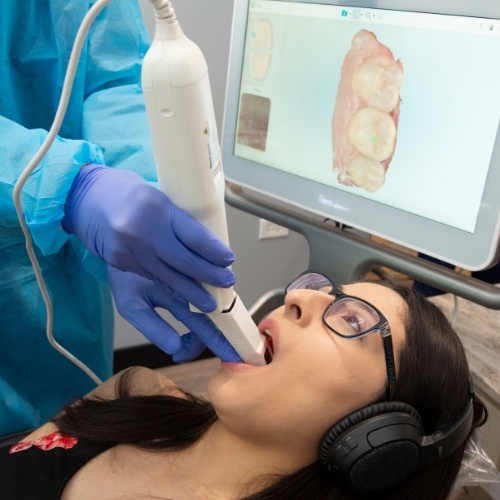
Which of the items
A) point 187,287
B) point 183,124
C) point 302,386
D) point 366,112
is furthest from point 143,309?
point 366,112

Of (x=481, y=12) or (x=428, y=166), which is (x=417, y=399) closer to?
(x=428, y=166)

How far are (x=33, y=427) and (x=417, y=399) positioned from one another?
0.78m

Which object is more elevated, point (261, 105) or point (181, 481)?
→ point (261, 105)

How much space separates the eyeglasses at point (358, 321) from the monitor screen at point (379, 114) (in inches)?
9.0

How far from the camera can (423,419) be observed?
87cm

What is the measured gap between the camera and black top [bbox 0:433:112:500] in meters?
0.92

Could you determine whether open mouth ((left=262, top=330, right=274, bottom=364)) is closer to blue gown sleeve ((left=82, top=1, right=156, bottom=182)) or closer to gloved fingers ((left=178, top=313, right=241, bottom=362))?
gloved fingers ((left=178, top=313, right=241, bottom=362))

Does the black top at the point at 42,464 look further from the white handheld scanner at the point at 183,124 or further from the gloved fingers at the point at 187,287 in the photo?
the white handheld scanner at the point at 183,124

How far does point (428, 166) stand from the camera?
1030mm

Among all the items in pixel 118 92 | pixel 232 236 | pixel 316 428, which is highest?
pixel 118 92

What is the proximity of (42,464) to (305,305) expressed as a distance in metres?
0.50

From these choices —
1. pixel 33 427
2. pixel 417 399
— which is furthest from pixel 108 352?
pixel 417 399

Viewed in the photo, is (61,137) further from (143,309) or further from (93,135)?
(143,309)

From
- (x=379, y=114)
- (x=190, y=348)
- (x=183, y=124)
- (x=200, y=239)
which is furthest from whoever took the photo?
(x=379, y=114)
